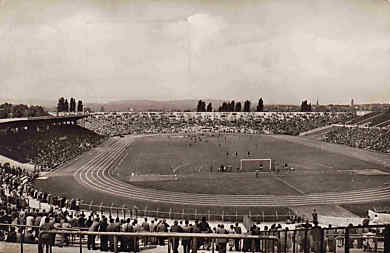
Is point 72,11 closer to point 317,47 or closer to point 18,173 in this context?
point 18,173

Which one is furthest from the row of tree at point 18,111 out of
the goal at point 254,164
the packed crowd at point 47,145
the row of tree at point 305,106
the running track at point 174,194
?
the row of tree at point 305,106

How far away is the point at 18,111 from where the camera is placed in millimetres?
5340

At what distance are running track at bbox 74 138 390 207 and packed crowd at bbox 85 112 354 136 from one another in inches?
12.3

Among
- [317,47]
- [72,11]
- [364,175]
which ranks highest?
[72,11]

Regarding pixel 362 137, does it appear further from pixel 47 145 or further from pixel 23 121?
pixel 23 121

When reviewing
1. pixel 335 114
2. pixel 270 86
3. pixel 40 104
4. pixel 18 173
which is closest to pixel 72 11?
pixel 40 104

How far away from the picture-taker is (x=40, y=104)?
209 inches

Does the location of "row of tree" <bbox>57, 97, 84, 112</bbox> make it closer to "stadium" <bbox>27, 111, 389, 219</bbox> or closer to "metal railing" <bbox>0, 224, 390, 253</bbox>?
"stadium" <bbox>27, 111, 389, 219</bbox>

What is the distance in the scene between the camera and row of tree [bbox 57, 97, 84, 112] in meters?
5.13

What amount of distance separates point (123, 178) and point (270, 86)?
2385 millimetres

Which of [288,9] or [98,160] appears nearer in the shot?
[288,9]

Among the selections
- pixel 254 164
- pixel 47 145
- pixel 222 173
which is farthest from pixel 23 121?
pixel 254 164

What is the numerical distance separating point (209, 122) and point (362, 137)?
6.94ft

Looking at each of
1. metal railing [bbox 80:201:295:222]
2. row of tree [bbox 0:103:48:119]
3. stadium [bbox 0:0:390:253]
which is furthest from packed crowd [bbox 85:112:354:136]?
metal railing [bbox 80:201:295:222]
